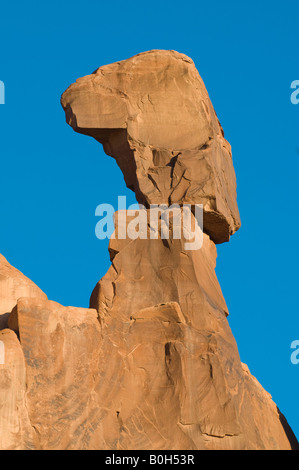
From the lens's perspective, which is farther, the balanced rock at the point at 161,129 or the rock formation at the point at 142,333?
the balanced rock at the point at 161,129

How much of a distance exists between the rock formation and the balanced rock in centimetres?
3

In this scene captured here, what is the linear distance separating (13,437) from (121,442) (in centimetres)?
223

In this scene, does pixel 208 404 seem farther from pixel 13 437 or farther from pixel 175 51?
pixel 175 51

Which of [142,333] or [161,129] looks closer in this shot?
[142,333]

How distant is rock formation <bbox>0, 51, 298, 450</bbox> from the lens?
23391 mm

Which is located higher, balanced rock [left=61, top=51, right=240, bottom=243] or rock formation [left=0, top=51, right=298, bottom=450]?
balanced rock [left=61, top=51, right=240, bottom=243]

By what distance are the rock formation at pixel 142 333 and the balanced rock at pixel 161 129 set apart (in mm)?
28

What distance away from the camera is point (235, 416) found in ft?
78.6

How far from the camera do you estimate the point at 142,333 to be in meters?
24.6

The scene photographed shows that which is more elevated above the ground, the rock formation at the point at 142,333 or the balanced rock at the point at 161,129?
the balanced rock at the point at 161,129

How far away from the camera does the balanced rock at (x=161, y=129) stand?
26.7m

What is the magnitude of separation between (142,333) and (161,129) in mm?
5175

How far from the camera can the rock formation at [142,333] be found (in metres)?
23.4
